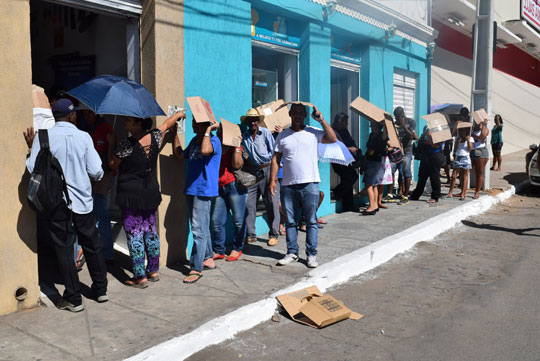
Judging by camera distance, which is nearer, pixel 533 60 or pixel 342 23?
pixel 342 23

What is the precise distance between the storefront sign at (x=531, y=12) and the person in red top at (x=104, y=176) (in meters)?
22.4

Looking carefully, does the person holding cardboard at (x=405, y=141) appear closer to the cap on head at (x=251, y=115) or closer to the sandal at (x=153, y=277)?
the cap on head at (x=251, y=115)

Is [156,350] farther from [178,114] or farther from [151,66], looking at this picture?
[151,66]

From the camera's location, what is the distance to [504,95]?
80.8 feet

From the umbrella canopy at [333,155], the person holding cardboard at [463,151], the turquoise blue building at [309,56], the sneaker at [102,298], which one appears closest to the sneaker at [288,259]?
the turquoise blue building at [309,56]

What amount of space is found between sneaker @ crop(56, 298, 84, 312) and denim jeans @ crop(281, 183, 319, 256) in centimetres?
252

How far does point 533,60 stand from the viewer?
29.2m

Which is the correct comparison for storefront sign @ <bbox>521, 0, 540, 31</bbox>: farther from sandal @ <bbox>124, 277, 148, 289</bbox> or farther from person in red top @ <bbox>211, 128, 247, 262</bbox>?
sandal @ <bbox>124, 277, 148, 289</bbox>

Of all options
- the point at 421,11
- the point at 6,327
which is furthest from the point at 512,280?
the point at 421,11

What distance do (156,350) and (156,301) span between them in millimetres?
1214

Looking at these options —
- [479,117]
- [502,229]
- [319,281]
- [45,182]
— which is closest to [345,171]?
[502,229]

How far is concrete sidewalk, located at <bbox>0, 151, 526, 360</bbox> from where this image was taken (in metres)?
3.91

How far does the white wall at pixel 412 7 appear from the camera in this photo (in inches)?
465

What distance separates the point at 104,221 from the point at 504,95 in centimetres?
2333
